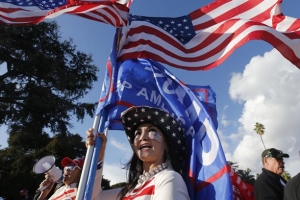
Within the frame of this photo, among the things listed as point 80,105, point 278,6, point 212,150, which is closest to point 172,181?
point 212,150

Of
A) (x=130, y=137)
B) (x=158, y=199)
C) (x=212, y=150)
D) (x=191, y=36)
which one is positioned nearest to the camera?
(x=158, y=199)

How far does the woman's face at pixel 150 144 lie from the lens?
2209 mm

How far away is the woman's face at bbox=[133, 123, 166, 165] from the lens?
2209 mm

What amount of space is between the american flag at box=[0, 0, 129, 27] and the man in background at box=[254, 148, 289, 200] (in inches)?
82.7

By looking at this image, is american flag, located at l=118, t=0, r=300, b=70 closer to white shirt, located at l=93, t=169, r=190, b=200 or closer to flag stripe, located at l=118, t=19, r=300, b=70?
flag stripe, located at l=118, t=19, r=300, b=70

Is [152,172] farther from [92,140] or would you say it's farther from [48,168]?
[48,168]

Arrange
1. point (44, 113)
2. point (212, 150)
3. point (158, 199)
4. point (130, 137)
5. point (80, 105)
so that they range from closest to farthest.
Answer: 1. point (158, 199)
2. point (212, 150)
3. point (130, 137)
4. point (44, 113)
5. point (80, 105)

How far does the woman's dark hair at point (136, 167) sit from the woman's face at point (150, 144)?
0.04m

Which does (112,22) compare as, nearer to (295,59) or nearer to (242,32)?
(242,32)

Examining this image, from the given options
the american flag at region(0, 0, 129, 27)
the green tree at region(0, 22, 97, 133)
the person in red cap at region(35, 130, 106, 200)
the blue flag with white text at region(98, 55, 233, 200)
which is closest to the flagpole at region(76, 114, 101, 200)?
the blue flag with white text at region(98, 55, 233, 200)

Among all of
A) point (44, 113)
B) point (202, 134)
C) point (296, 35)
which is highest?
point (44, 113)

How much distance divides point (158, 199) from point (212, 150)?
55 cm

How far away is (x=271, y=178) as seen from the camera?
11.5ft

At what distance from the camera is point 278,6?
10.5 ft
